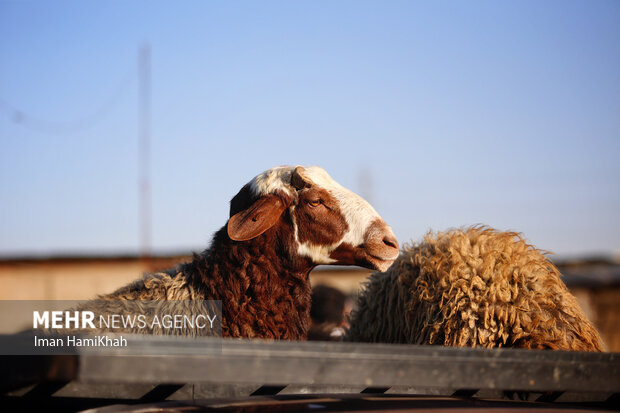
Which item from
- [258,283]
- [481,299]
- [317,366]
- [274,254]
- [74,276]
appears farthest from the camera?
[74,276]

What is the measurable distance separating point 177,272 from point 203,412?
1982mm

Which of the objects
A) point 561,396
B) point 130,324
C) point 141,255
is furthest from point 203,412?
point 141,255

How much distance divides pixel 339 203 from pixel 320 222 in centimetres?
18

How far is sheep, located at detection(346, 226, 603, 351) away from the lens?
9.84 feet

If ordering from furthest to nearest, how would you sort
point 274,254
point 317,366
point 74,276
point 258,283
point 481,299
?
point 74,276 → point 274,254 → point 258,283 → point 481,299 → point 317,366

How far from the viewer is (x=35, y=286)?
18.0 m

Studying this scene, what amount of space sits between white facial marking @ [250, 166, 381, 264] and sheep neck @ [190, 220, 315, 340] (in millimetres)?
86

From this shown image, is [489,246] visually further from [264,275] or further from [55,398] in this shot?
[55,398]

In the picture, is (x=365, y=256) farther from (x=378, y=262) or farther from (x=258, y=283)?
(x=258, y=283)

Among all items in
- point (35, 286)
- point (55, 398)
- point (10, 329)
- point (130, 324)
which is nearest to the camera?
point (55, 398)

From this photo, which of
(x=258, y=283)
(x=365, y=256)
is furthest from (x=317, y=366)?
(x=365, y=256)

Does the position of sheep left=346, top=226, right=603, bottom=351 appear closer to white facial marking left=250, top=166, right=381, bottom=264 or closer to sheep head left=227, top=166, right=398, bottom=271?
sheep head left=227, top=166, right=398, bottom=271

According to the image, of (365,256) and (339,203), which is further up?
(339,203)

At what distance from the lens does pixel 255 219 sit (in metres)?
3.27
